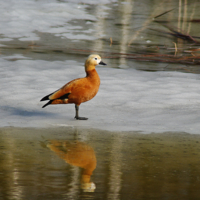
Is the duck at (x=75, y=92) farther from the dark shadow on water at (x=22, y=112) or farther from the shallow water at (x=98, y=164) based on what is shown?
the shallow water at (x=98, y=164)

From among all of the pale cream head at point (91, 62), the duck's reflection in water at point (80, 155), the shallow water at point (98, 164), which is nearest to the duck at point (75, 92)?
the pale cream head at point (91, 62)

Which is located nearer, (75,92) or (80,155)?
(80,155)

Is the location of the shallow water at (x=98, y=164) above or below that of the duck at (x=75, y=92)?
below

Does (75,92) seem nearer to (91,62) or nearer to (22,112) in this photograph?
(91,62)

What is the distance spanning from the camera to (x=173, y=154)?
413cm

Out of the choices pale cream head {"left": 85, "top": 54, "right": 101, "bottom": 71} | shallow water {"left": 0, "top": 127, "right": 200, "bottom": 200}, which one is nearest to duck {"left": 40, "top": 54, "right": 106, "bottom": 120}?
pale cream head {"left": 85, "top": 54, "right": 101, "bottom": 71}

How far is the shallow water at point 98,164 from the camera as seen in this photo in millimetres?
3045

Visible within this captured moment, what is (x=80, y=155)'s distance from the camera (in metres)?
4.06

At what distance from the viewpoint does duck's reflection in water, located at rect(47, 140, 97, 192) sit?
129 inches

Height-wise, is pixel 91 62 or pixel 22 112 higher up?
pixel 91 62

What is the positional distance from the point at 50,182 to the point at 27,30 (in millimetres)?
12036

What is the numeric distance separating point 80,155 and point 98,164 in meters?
0.38

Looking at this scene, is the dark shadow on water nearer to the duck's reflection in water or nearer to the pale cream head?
the pale cream head

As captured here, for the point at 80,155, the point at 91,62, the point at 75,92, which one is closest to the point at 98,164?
the point at 80,155
